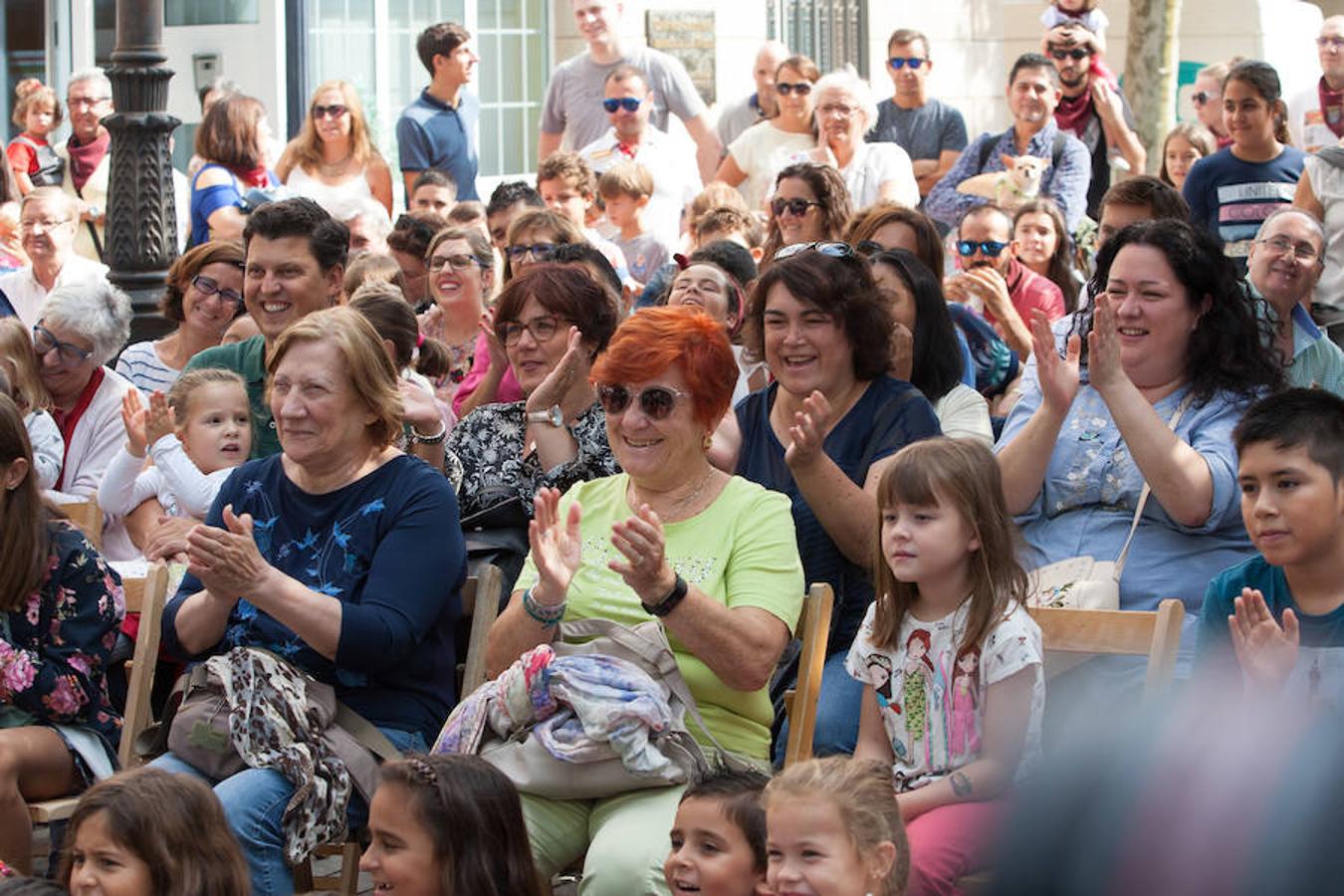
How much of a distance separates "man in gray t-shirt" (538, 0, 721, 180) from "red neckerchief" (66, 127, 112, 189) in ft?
8.51

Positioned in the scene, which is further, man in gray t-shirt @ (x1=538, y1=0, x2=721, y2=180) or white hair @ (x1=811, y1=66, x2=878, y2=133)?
man in gray t-shirt @ (x1=538, y1=0, x2=721, y2=180)

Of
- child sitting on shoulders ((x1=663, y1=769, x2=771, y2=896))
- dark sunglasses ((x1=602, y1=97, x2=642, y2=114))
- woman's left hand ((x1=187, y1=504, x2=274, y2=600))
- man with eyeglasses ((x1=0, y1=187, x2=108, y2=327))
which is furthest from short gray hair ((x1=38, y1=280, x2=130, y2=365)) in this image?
dark sunglasses ((x1=602, y1=97, x2=642, y2=114))

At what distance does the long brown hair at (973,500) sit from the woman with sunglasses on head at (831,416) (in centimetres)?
42

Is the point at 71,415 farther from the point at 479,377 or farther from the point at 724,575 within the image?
the point at 724,575

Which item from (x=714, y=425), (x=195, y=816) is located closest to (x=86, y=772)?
(x=195, y=816)

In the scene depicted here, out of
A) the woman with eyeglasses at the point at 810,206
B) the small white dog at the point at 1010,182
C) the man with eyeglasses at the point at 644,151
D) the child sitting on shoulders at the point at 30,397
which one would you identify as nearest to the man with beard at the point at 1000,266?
the woman with eyeglasses at the point at 810,206

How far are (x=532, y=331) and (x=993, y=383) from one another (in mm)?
1972

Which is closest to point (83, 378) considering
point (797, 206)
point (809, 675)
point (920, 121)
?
point (797, 206)

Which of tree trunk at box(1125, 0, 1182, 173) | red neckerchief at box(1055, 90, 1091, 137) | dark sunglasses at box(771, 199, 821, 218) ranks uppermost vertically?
tree trunk at box(1125, 0, 1182, 173)

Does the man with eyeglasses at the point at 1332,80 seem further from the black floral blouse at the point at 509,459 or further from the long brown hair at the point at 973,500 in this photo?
the long brown hair at the point at 973,500

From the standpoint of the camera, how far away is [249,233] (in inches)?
237

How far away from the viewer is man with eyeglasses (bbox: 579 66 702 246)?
9.98 m

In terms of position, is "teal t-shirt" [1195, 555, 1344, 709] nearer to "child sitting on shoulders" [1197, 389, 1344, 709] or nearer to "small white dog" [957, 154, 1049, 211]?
"child sitting on shoulders" [1197, 389, 1344, 709]

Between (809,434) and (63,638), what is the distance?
5.84 feet
